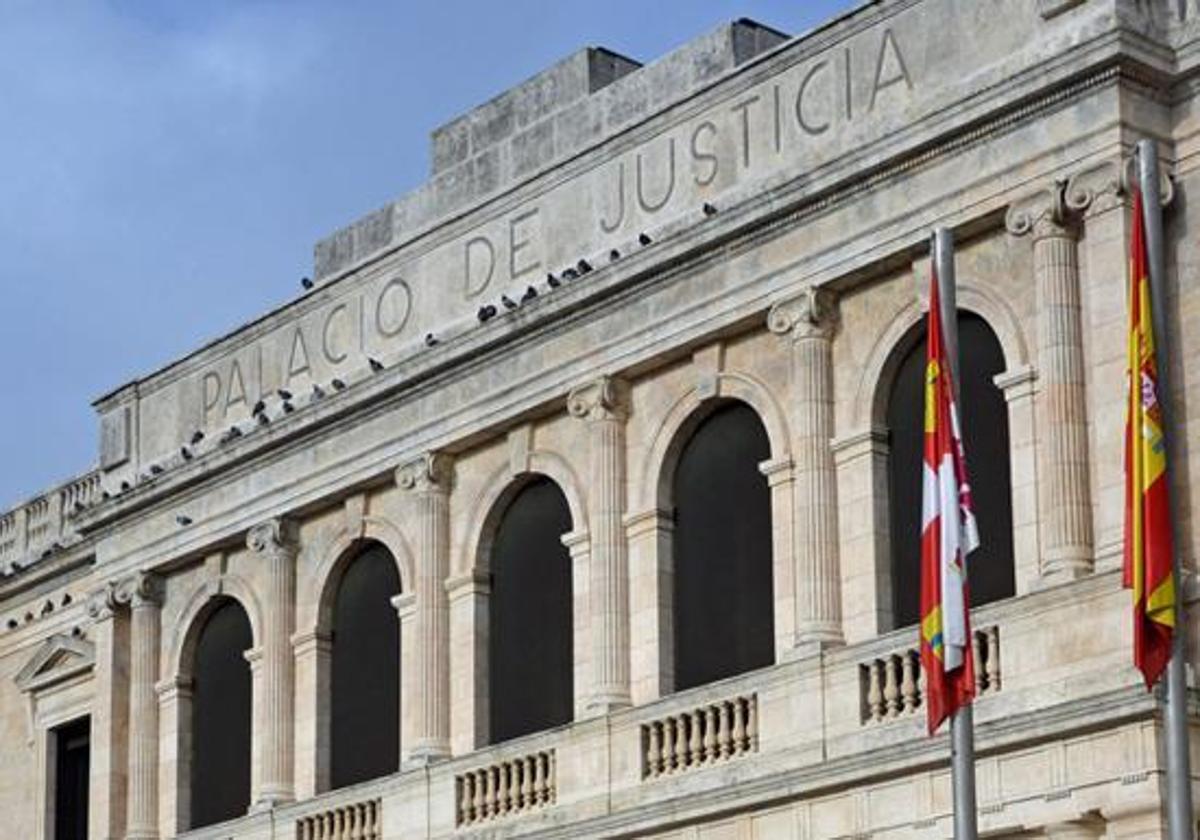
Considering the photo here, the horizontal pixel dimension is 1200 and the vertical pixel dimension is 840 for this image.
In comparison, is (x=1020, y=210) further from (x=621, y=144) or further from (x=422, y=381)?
(x=422, y=381)

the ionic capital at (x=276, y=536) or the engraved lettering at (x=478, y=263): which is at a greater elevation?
the engraved lettering at (x=478, y=263)

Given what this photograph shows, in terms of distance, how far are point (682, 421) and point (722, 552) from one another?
1.42 meters

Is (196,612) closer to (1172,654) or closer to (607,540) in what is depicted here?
(607,540)

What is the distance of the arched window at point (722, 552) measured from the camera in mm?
32281

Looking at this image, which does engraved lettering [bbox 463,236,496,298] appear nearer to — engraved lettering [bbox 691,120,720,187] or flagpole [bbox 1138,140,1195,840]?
engraved lettering [bbox 691,120,720,187]

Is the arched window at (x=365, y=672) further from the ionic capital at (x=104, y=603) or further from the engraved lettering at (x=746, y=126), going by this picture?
the engraved lettering at (x=746, y=126)

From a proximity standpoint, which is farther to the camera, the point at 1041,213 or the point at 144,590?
the point at 144,590

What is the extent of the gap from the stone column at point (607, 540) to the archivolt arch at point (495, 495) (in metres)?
0.73

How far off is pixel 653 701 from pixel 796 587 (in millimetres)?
2192

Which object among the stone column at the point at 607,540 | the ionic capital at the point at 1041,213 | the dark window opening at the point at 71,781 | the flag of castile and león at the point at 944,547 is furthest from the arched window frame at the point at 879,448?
the dark window opening at the point at 71,781

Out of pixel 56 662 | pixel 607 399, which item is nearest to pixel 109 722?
pixel 56 662

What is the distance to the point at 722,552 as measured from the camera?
32750 mm

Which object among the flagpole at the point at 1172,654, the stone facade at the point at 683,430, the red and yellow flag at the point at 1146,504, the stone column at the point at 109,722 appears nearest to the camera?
the flagpole at the point at 1172,654

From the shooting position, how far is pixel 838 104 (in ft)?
104
